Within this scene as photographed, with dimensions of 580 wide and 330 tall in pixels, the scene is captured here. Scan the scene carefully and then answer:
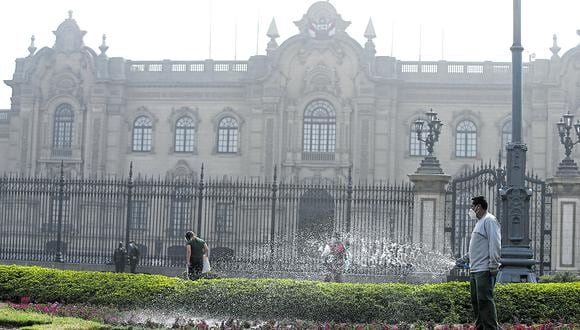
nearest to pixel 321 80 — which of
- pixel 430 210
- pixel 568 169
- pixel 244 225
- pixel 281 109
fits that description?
pixel 281 109

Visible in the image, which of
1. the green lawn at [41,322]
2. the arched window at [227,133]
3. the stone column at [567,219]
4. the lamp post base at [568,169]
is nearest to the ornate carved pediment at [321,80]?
the arched window at [227,133]

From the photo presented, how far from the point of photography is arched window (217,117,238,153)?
153 ft

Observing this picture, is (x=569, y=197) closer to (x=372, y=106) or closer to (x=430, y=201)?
(x=430, y=201)

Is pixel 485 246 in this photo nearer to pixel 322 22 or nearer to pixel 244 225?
pixel 244 225

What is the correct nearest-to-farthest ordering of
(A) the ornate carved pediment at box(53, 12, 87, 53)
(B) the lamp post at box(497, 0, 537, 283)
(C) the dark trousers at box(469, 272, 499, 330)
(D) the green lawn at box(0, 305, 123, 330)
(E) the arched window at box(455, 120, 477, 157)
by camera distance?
(C) the dark trousers at box(469, 272, 499, 330) < (D) the green lawn at box(0, 305, 123, 330) < (B) the lamp post at box(497, 0, 537, 283) < (E) the arched window at box(455, 120, 477, 157) < (A) the ornate carved pediment at box(53, 12, 87, 53)

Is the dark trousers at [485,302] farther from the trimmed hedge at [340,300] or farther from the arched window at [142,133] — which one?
the arched window at [142,133]

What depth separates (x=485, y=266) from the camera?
454 inches

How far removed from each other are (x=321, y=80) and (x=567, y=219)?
22.5 metres

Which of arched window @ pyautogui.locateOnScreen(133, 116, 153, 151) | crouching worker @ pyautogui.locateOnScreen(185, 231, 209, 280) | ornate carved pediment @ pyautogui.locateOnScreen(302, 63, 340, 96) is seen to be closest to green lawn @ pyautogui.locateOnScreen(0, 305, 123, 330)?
crouching worker @ pyautogui.locateOnScreen(185, 231, 209, 280)

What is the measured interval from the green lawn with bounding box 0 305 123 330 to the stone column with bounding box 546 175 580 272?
14.6 meters

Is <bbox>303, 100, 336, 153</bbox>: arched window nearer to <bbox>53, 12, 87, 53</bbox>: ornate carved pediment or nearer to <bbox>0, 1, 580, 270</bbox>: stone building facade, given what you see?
<bbox>0, 1, 580, 270</bbox>: stone building facade

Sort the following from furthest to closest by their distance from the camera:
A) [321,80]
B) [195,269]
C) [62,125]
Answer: [62,125] < [321,80] < [195,269]

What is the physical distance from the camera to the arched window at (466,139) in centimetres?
4500

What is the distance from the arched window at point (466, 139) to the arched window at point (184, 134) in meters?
13.4
